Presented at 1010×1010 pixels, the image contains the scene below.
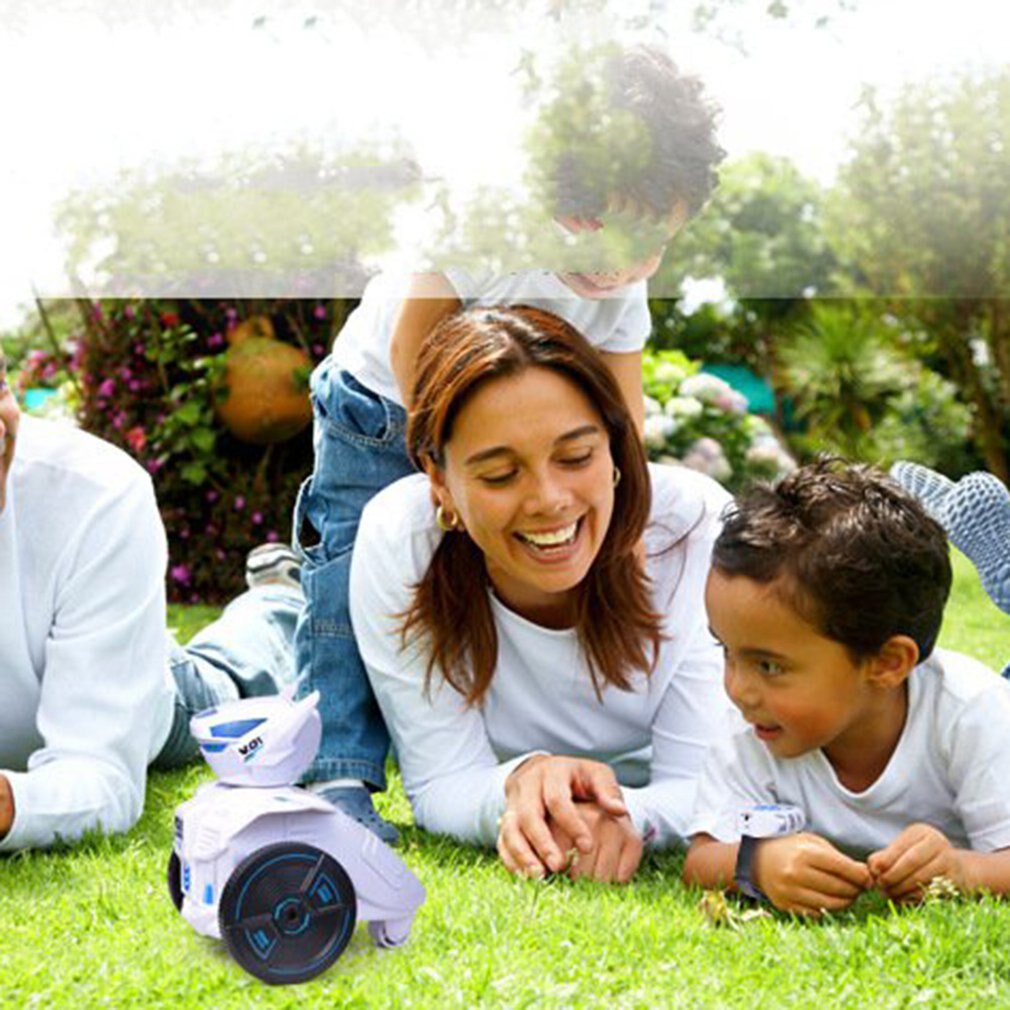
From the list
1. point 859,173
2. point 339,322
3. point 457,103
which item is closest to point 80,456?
point 457,103

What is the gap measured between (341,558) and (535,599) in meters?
0.34

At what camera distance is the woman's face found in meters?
2.10

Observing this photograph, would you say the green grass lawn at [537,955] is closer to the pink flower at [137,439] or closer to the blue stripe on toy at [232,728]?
the blue stripe on toy at [232,728]

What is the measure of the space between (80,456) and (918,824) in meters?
1.18

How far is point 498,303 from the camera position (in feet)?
7.30

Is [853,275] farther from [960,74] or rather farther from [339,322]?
[339,322]

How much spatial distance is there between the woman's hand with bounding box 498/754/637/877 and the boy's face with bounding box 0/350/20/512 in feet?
2.41

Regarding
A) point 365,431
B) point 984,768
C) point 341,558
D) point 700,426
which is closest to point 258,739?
point 984,768

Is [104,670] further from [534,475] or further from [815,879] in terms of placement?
[815,879]

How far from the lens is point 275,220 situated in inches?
69.4

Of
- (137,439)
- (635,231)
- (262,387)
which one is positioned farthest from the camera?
(137,439)

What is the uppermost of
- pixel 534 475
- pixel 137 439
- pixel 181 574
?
pixel 534 475

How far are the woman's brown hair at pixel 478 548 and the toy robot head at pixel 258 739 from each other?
0.54m

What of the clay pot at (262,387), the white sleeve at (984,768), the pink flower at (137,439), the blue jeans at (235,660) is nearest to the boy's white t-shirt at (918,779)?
the white sleeve at (984,768)
